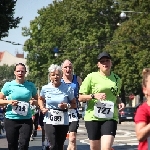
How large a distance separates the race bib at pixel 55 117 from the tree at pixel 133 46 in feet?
102

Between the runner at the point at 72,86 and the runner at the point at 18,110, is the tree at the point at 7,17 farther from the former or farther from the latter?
the runner at the point at 18,110

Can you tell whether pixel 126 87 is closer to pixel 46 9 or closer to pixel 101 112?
pixel 46 9

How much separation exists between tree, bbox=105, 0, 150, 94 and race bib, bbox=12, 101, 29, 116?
3114 centimetres

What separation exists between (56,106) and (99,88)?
88 centimetres

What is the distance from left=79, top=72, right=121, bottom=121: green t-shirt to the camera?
359 inches

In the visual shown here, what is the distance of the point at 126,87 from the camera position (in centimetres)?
5369

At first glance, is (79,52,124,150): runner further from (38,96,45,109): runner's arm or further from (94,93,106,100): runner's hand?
(38,96,45,109): runner's arm

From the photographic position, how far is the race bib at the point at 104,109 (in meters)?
9.01

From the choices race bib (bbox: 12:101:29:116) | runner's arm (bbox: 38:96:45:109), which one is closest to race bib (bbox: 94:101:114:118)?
runner's arm (bbox: 38:96:45:109)

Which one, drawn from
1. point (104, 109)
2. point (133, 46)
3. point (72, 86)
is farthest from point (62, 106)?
point (133, 46)

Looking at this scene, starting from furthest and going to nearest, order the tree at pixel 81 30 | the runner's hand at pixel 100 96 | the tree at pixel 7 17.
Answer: the tree at pixel 81 30 < the tree at pixel 7 17 < the runner's hand at pixel 100 96

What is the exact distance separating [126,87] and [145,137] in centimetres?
4910

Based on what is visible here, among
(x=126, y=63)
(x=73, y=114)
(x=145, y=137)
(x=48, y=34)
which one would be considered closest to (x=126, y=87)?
(x=126, y=63)

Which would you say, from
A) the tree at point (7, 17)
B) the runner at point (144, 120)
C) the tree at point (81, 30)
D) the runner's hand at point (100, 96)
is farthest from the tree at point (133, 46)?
the runner at point (144, 120)
